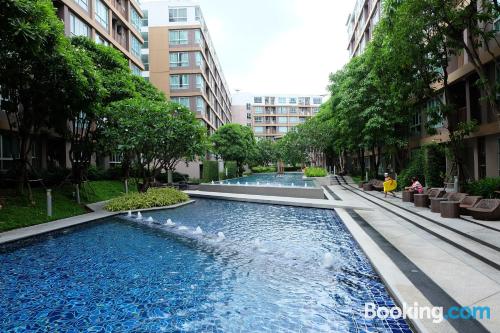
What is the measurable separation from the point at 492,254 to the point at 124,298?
24.7 feet

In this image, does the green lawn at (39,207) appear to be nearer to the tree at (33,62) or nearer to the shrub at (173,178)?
the tree at (33,62)

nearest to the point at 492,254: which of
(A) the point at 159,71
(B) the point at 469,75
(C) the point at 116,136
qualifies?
(B) the point at 469,75

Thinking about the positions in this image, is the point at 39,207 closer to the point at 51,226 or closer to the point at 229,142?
the point at 51,226

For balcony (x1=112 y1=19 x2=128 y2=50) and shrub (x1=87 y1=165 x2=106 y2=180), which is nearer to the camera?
shrub (x1=87 y1=165 x2=106 y2=180)

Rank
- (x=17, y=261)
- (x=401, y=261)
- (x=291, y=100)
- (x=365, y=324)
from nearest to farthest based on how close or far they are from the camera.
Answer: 1. (x=365, y=324)
2. (x=401, y=261)
3. (x=17, y=261)
4. (x=291, y=100)

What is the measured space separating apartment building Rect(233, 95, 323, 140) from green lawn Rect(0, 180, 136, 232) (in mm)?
77945

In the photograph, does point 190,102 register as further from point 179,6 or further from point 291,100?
point 291,100

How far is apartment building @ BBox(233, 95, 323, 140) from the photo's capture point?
96.2 meters

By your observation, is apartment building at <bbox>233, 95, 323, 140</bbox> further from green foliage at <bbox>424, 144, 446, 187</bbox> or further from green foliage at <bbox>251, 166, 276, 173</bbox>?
green foliage at <bbox>424, 144, 446, 187</bbox>

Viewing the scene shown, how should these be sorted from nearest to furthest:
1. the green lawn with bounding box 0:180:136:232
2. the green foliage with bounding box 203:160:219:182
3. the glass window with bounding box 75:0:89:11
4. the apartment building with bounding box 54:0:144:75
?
the green lawn with bounding box 0:180:136:232 → the apartment building with bounding box 54:0:144:75 → the glass window with bounding box 75:0:89:11 → the green foliage with bounding box 203:160:219:182

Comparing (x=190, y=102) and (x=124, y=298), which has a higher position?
(x=190, y=102)

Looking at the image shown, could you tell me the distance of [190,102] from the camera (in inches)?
1677

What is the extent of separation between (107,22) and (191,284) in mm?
28843

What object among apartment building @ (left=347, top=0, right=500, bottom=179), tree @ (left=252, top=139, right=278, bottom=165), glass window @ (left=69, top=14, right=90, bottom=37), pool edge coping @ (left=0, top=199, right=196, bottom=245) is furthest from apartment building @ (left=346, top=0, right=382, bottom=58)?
pool edge coping @ (left=0, top=199, right=196, bottom=245)
